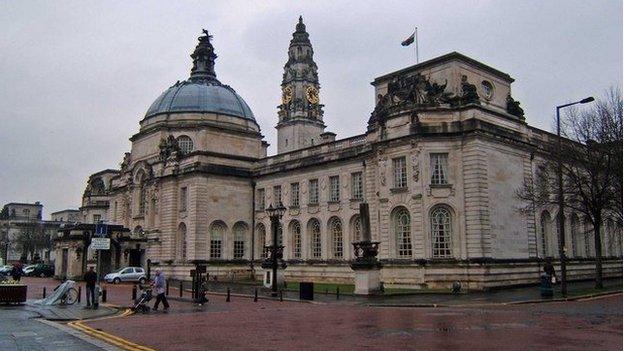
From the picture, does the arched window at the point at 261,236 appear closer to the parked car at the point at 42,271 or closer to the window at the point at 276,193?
the window at the point at 276,193

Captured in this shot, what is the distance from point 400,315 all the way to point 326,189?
28504mm

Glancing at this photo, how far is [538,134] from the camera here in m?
44.3

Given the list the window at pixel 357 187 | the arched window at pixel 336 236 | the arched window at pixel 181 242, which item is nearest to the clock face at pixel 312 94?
the arched window at pixel 181 242

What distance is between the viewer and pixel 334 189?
162 feet

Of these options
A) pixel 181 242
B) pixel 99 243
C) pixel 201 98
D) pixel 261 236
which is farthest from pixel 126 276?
pixel 99 243

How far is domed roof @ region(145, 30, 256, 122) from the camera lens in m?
64.2

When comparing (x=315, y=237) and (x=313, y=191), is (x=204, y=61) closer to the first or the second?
(x=313, y=191)

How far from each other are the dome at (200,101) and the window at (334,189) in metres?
19.6

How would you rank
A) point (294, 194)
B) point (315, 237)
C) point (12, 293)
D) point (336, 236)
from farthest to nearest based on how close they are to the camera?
point (294, 194) → point (315, 237) → point (336, 236) → point (12, 293)

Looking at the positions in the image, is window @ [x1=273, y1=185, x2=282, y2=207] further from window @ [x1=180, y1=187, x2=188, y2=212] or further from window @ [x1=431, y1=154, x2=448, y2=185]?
window @ [x1=431, y1=154, x2=448, y2=185]

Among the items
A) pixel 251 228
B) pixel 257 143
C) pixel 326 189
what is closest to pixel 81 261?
pixel 251 228

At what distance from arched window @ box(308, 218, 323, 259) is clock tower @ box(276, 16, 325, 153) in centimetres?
3898

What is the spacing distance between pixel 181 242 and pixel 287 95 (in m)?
42.4

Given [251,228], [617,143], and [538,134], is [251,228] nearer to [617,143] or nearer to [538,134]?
[538,134]
